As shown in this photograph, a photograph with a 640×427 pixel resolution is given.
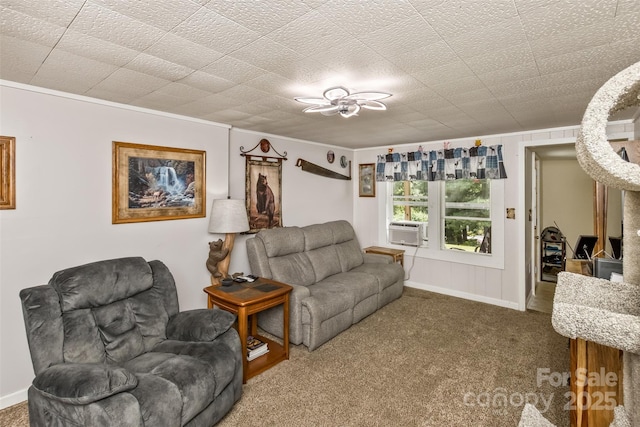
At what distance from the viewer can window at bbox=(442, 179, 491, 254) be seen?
14.7 ft

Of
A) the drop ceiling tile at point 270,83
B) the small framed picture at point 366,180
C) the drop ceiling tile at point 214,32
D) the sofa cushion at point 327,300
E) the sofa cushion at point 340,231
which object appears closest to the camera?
the drop ceiling tile at point 214,32

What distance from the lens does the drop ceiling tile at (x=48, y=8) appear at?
4.34 feet

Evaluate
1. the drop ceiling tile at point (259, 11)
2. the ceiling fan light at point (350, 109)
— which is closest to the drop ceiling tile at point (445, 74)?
the ceiling fan light at point (350, 109)

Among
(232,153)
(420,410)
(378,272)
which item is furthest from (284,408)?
(232,153)

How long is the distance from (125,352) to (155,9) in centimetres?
203

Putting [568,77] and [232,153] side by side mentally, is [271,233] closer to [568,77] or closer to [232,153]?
[232,153]

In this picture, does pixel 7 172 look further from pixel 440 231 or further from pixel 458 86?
pixel 440 231

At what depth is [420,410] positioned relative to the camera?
7.28 feet

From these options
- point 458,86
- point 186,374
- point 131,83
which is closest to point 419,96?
point 458,86

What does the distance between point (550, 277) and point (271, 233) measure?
5066 mm

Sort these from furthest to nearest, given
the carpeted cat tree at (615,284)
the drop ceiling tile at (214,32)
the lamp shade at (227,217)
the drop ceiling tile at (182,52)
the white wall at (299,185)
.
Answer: the white wall at (299,185) → the lamp shade at (227,217) → the drop ceiling tile at (182,52) → the drop ceiling tile at (214,32) → the carpeted cat tree at (615,284)

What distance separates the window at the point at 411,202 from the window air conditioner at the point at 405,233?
133 millimetres

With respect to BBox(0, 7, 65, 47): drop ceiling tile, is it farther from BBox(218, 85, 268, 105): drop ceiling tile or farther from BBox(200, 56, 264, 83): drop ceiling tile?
BBox(218, 85, 268, 105): drop ceiling tile

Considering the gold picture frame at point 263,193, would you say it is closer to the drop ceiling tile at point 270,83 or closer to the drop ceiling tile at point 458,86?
the drop ceiling tile at point 270,83
